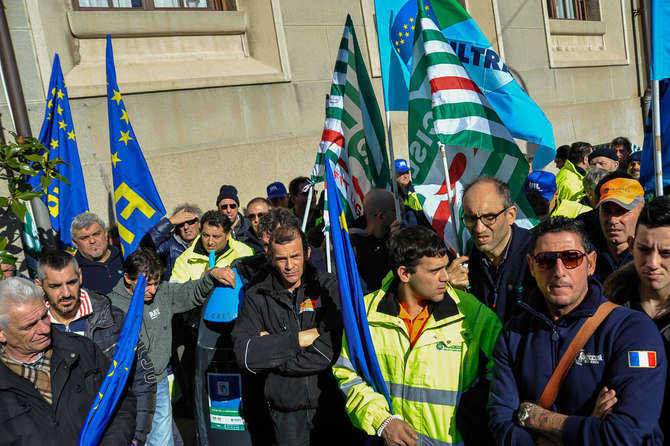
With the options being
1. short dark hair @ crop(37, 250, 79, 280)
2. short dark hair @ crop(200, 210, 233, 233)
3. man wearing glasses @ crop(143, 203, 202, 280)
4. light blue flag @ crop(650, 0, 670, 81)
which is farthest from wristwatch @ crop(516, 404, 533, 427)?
man wearing glasses @ crop(143, 203, 202, 280)

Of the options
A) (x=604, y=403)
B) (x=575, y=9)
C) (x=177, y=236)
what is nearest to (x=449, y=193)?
(x=604, y=403)

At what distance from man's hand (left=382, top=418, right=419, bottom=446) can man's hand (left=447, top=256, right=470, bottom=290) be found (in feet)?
2.93

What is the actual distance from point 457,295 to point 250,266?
71.6 inches

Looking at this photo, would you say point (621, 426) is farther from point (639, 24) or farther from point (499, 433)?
point (639, 24)

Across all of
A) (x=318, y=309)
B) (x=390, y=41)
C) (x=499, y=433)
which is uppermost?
(x=390, y=41)

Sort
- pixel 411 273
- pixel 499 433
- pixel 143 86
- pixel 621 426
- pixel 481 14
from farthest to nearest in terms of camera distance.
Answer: pixel 481 14, pixel 143 86, pixel 411 273, pixel 499 433, pixel 621 426

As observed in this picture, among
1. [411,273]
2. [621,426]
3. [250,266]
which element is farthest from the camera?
[250,266]

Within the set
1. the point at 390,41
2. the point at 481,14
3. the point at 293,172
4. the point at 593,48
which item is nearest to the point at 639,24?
the point at 593,48

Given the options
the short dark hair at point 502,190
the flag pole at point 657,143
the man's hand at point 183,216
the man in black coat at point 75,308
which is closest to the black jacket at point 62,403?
the man in black coat at point 75,308

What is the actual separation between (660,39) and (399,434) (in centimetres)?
328

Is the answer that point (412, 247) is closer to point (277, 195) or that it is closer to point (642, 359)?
point (642, 359)

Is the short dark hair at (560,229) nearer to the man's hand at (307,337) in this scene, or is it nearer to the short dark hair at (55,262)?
the man's hand at (307,337)

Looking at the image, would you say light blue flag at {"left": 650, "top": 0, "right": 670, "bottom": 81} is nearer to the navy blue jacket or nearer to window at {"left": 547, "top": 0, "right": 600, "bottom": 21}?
the navy blue jacket

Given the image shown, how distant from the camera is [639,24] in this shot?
1623cm
